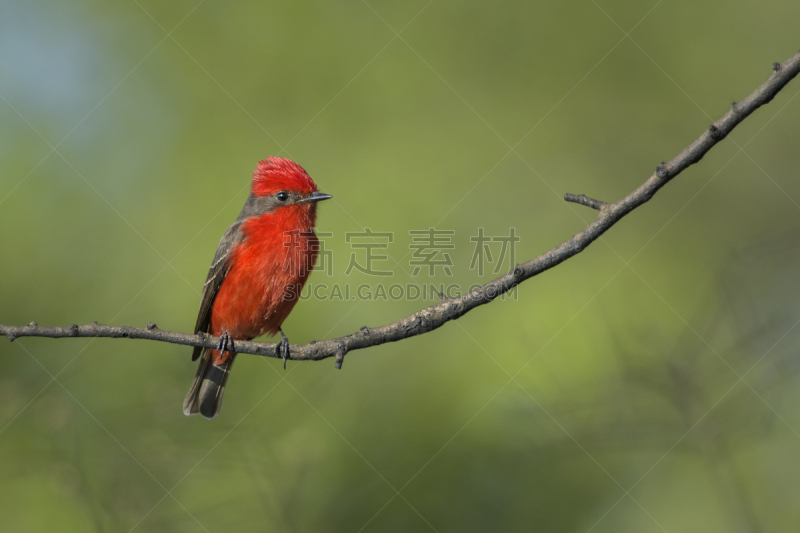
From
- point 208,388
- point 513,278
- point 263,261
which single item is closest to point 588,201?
point 513,278

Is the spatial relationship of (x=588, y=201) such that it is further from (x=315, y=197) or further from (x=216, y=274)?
(x=216, y=274)

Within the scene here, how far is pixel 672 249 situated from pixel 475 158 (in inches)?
79.0

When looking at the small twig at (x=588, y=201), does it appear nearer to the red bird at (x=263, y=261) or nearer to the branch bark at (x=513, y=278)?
the branch bark at (x=513, y=278)

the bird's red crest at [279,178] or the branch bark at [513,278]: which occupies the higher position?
the bird's red crest at [279,178]

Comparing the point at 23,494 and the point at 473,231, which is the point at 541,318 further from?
the point at 23,494

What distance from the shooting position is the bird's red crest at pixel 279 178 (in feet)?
15.6

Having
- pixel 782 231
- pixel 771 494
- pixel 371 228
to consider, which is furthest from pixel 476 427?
pixel 782 231

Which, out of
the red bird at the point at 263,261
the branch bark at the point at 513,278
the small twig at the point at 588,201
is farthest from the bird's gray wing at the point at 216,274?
the small twig at the point at 588,201

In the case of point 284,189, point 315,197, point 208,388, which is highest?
point 284,189

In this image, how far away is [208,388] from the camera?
5.43 metres

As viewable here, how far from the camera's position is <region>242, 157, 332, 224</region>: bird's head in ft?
15.7

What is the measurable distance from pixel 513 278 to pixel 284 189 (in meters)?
2.85

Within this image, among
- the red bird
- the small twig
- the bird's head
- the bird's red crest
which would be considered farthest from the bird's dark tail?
the small twig

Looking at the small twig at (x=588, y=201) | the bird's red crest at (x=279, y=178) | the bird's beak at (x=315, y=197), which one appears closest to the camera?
the small twig at (x=588, y=201)
